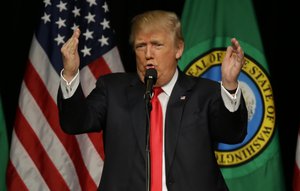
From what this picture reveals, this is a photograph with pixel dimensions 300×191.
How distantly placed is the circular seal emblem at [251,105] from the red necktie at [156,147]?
1.43 metres

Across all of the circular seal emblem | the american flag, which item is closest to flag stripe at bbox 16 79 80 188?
the american flag

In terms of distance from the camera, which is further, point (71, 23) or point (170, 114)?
point (71, 23)

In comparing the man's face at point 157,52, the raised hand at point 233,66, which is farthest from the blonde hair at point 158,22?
the raised hand at point 233,66

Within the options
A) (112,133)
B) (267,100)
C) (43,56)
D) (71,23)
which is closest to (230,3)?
(267,100)

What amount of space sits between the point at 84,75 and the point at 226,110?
165 cm

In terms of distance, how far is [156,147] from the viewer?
1.86m

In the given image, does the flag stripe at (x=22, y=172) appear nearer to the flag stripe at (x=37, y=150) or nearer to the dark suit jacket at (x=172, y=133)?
the flag stripe at (x=37, y=150)

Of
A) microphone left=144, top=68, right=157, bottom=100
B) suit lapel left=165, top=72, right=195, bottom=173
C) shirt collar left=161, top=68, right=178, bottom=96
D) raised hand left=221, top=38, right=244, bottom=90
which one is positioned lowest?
suit lapel left=165, top=72, right=195, bottom=173

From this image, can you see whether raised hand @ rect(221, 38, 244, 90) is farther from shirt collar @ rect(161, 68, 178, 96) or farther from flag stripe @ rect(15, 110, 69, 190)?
flag stripe @ rect(15, 110, 69, 190)

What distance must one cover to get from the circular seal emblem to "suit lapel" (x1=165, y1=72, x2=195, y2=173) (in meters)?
1.32

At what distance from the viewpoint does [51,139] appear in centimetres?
326

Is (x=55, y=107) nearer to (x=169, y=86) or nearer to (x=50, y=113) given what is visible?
(x=50, y=113)

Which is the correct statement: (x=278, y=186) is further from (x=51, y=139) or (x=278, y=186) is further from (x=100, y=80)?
(x=100, y=80)

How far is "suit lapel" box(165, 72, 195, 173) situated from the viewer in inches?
72.6
